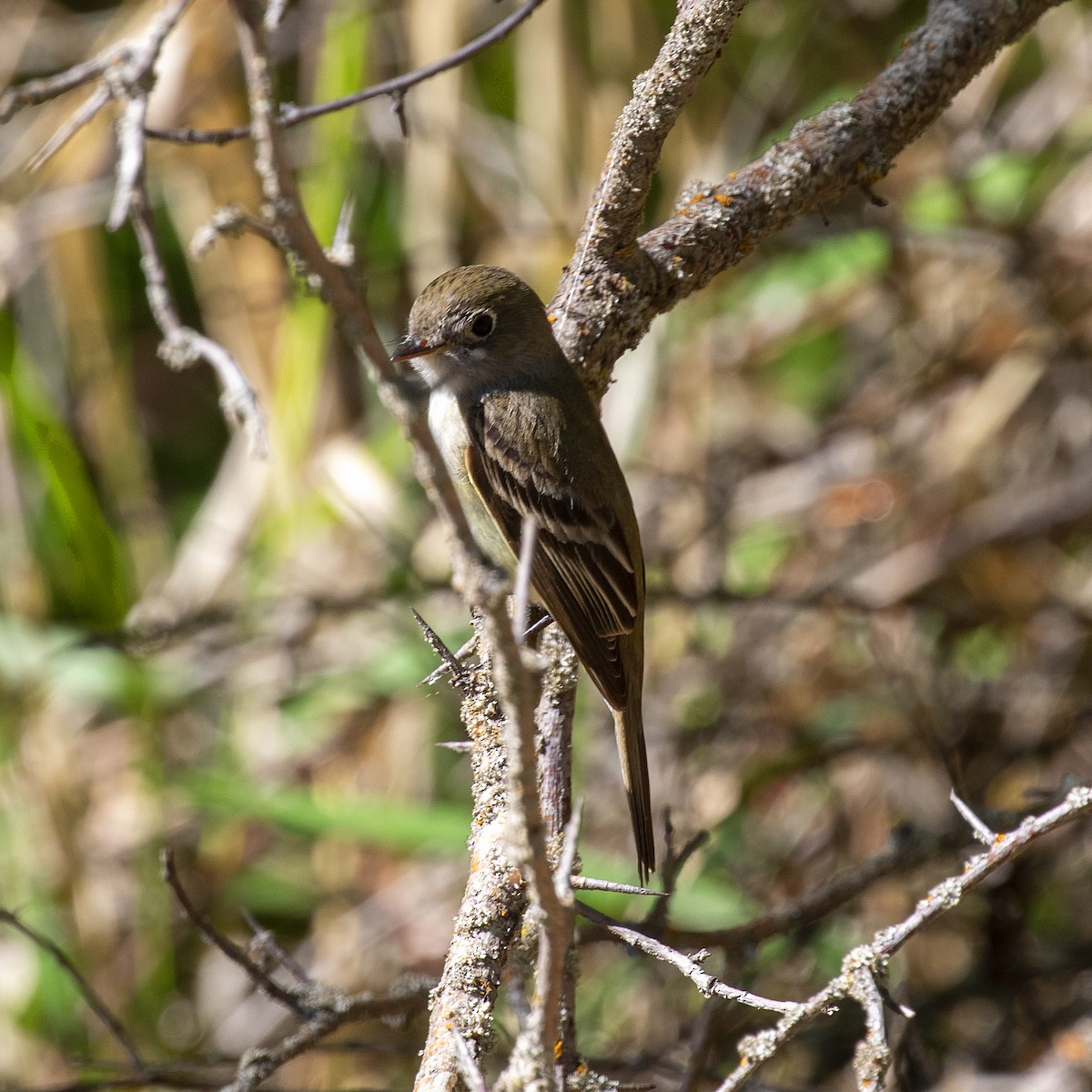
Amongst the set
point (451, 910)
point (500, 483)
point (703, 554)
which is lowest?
point (451, 910)

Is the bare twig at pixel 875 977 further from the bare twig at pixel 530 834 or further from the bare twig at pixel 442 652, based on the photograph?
the bare twig at pixel 442 652

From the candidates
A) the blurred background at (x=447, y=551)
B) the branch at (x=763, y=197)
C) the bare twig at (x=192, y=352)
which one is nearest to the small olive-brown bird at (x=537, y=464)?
the branch at (x=763, y=197)

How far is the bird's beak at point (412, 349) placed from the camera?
8.57ft

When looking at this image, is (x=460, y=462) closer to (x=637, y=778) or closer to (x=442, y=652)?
(x=637, y=778)

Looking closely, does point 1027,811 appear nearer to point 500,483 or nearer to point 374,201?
point 500,483

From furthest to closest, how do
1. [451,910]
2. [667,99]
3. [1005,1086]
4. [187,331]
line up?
1. [451,910]
2. [1005,1086]
3. [187,331]
4. [667,99]

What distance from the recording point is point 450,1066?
160 cm

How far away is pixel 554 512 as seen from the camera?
8.79ft

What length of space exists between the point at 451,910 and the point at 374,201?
2.64 m

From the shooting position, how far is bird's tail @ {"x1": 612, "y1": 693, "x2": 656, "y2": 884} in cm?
250

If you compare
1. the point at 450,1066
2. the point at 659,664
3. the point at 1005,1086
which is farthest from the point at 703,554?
the point at 450,1066

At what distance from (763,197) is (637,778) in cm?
116

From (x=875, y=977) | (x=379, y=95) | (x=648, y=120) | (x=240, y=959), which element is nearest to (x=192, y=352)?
(x=379, y=95)

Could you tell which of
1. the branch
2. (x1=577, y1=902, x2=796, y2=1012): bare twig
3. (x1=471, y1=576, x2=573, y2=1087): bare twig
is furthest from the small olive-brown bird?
(x1=471, y1=576, x2=573, y2=1087): bare twig
